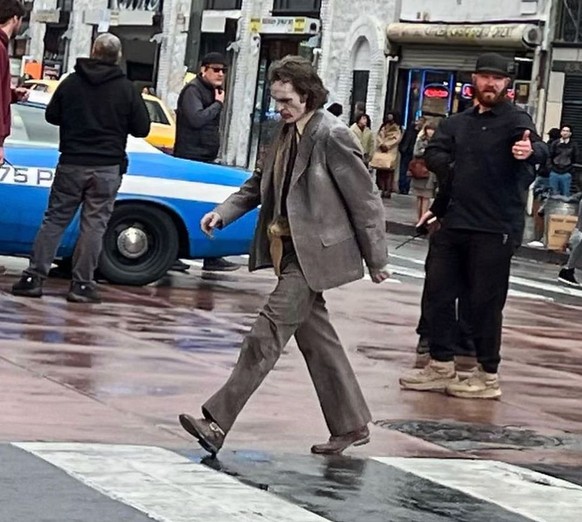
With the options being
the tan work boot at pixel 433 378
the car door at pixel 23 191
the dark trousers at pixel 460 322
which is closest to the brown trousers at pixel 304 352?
the tan work boot at pixel 433 378

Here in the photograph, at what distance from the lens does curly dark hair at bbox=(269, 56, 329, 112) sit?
327 inches

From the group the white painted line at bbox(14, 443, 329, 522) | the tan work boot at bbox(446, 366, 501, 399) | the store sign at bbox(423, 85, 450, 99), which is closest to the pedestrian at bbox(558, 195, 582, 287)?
the tan work boot at bbox(446, 366, 501, 399)

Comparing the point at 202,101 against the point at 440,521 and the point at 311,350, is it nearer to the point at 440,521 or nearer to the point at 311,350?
the point at 311,350

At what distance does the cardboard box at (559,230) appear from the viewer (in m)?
26.5

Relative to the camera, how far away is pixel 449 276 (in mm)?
10562

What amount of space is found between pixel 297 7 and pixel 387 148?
29.5ft

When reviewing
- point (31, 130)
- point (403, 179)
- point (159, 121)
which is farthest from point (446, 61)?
point (31, 130)

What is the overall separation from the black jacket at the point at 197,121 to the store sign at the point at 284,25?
26.6 metres

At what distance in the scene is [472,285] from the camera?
10.5 metres

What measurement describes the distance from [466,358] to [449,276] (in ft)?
3.52

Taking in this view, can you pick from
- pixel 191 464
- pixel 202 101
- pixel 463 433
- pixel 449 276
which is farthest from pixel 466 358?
pixel 202 101

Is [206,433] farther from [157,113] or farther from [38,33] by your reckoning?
[38,33]

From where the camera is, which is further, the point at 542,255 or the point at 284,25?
the point at 284,25

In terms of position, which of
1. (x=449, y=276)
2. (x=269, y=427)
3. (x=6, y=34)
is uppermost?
(x=6, y=34)
